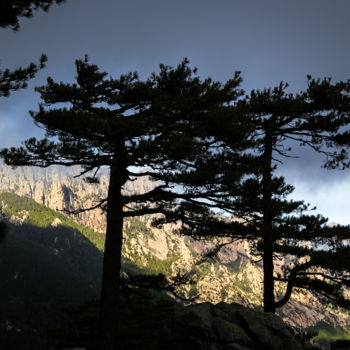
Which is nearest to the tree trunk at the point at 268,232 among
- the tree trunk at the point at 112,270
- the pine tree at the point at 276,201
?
the pine tree at the point at 276,201

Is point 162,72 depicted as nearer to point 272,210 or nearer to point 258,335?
point 272,210

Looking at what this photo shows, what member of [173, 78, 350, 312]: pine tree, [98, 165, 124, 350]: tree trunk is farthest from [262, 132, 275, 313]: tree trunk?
[98, 165, 124, 350]: tree trunk

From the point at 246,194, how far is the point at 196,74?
18.4 ft

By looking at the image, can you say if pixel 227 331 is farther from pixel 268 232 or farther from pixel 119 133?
pixel 119 133

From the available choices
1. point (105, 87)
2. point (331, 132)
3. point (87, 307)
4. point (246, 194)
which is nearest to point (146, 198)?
point (246, 194)

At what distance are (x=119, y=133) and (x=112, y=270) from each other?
5326 millimetres

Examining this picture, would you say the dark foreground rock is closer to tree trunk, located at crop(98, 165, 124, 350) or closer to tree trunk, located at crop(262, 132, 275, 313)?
tree trunk, located at crop(262, 132, 275, 313)

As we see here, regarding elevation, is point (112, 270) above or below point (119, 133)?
below

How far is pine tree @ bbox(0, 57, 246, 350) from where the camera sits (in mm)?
10781

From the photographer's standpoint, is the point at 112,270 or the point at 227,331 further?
the point at 227,331

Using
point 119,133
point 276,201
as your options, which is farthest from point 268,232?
point 119,133

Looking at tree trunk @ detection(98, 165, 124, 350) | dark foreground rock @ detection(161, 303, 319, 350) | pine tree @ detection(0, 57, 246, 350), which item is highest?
pine tree @ detection(0, 57, 246, 350)

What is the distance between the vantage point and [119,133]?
10789 mm

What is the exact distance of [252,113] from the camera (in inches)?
637
